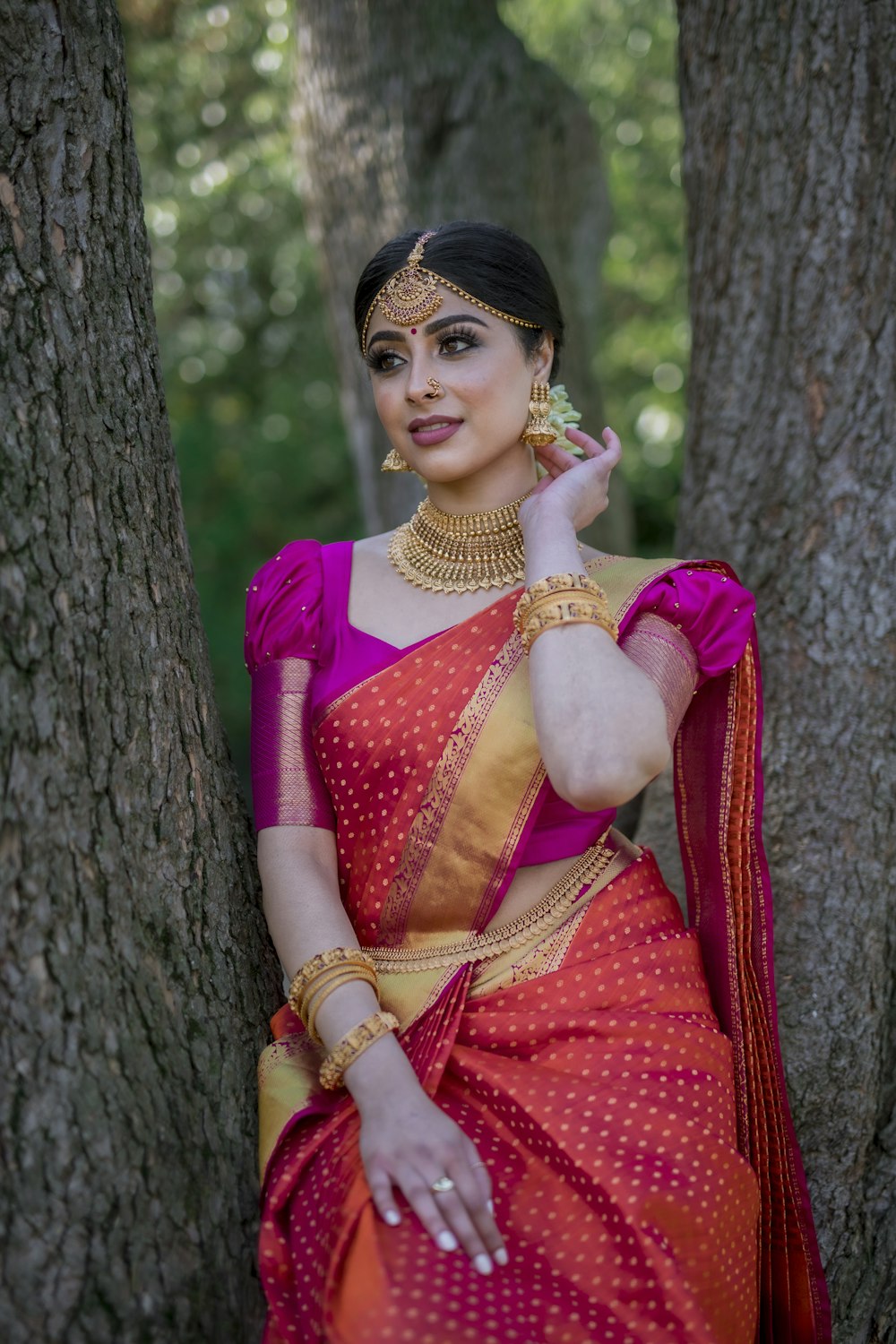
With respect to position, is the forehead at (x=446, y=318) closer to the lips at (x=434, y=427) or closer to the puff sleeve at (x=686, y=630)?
the lips at (x=434, y=427)

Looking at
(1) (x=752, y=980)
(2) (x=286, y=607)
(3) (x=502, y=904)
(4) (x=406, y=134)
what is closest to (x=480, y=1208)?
(3) (x=502, y=904)

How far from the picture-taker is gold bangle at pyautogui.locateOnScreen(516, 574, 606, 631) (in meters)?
2.04

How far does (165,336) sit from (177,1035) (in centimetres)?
1093

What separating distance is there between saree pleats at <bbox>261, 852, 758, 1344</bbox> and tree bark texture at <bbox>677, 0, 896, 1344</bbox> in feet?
2.18

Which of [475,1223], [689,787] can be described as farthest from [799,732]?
[475,1223]

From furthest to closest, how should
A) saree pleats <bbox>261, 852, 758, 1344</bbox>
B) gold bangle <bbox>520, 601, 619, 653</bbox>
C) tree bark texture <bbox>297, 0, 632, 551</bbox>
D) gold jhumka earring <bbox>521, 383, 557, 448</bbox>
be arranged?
tree bark texture <bbox>297, 0, 632, 551</bbox>, gold jhumka earring <bbox>521, 383, 557, 448</bbox>, gold bangle <bbox>520, 601, 619, 653</bbox>, saree pleats <bbox>261, 852, 758, 1344</bbox>

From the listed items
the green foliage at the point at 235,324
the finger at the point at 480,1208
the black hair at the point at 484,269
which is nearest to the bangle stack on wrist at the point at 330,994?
the finger at the point at 480,1208

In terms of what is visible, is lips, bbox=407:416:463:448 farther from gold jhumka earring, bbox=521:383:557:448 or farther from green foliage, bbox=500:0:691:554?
green foliage, bbox=500:0:691:554

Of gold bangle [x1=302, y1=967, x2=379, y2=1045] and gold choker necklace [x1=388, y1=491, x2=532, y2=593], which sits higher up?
gold choker necklace [x1=388, y1=491, x2=532, y2=593]

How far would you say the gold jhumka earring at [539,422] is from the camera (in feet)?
7.72

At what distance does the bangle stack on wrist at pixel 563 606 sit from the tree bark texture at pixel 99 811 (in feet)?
1.83

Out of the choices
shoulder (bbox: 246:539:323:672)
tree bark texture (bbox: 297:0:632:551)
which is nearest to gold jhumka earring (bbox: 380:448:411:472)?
shoulder (bbox: 246:539:323:672)

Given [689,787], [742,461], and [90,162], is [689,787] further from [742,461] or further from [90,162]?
[90,162]

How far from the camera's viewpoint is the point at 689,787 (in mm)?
2445
